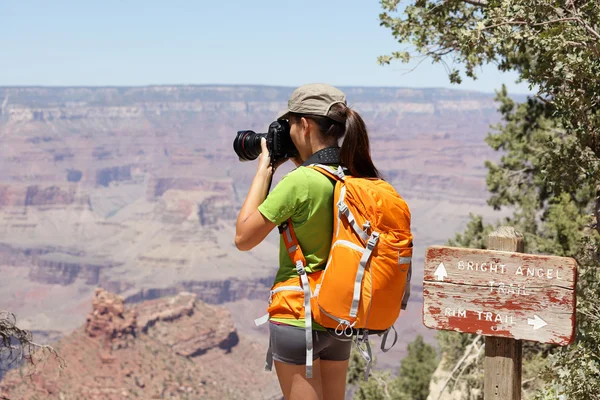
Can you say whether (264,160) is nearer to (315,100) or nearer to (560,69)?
(315,100)

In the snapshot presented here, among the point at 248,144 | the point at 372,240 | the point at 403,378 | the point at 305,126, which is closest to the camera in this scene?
the point at 372,240

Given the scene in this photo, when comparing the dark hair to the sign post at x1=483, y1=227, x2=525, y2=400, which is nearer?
the dark hair

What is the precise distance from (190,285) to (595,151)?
479ft

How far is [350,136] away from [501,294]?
0.93 metres

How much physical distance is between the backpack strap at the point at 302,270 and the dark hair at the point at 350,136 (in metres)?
0.37

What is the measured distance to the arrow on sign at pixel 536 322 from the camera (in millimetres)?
3021

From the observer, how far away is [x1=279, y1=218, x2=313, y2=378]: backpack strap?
3.00m

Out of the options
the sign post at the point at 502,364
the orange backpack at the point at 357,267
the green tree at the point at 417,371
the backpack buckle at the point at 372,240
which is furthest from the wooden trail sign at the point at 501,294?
the green tree at the point at 417,371

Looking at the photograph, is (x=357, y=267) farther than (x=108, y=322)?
No

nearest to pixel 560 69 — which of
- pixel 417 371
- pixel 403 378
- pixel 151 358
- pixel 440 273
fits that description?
A: pixel 440 273

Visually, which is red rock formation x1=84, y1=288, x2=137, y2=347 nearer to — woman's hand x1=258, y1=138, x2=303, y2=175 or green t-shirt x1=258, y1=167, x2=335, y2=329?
woman's hand x1=258, y1=138, x2=303, y2=175

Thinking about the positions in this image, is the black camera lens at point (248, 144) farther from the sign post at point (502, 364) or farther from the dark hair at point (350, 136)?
the sign post at point (502, 364)

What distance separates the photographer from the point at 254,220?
305 centimetres

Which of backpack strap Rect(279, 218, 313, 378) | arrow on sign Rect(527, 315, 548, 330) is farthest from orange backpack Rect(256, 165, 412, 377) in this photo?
arrow on sign Rect(527, 315, 548, 330)
